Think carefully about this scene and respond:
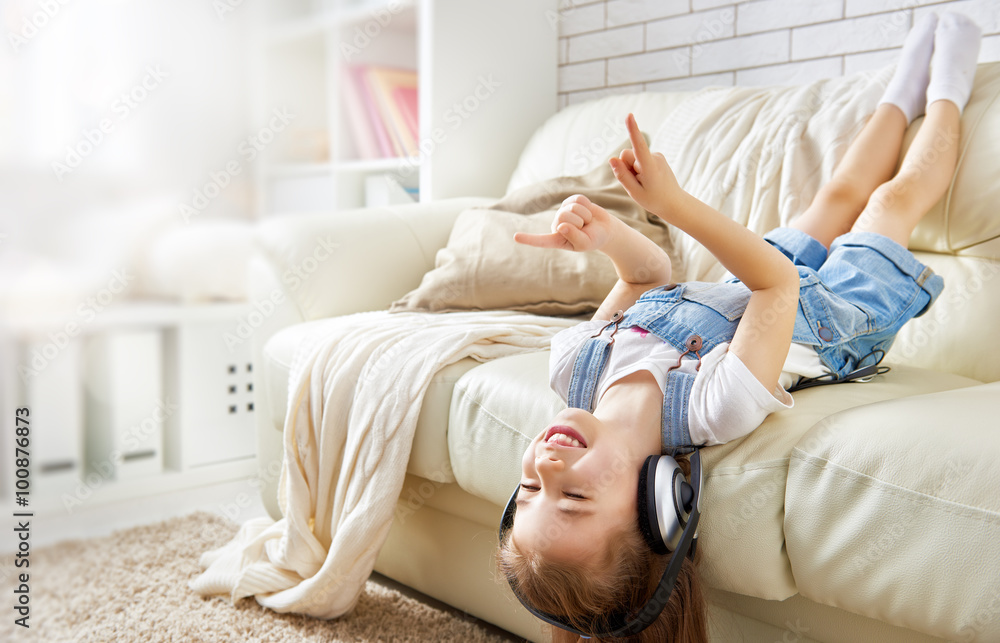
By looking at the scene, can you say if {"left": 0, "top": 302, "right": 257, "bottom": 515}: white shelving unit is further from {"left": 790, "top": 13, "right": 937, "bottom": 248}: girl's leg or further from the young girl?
{"left": 790, "top": 13, "right": 937, "bottom": 248}: girl's leg

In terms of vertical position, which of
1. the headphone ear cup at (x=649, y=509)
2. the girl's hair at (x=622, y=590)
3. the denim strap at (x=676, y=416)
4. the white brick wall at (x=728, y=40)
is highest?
the white brick wall at (x=728, y=40)

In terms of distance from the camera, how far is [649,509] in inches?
34.5

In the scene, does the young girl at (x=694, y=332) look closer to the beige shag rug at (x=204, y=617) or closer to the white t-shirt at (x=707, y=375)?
the white t-shirt at (x=707, y=375)

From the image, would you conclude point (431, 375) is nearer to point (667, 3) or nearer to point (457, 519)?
point (457, 519)

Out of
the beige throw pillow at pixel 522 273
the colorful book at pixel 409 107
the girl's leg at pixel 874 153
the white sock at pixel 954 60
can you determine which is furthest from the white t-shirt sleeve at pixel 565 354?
the colorful book at pixel 409 107

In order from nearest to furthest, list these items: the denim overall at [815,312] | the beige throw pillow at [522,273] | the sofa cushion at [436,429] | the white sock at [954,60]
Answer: the denim overall at [815,312] → the sofa cushion at [436,429] → the white sock at [954,60] → the beige throw pillow at [522,273]

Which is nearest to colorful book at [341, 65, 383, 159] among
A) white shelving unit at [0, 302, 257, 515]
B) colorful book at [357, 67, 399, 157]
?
colorful book at [357, 67, 399, 157]

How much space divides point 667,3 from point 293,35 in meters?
1.82

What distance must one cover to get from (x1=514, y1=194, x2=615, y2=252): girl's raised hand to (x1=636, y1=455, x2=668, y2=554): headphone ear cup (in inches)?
11.4

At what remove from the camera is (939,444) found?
2.55 feet

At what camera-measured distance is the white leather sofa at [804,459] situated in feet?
2.50

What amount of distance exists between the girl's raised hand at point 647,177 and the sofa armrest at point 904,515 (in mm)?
307

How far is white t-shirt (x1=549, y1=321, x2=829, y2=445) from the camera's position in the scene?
91cm

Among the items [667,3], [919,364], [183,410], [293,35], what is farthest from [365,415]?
[667,3]
